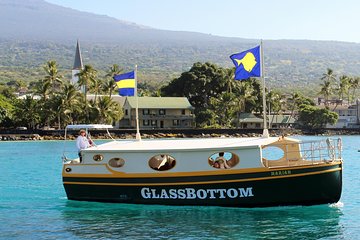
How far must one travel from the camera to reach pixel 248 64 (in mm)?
20281

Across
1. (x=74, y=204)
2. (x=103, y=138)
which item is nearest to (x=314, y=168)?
(x=74, y=204)

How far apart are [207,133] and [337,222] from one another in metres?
72.8

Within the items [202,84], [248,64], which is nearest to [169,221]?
[248,64]

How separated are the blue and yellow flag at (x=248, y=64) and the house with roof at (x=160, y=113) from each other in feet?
256

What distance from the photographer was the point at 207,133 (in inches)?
3580

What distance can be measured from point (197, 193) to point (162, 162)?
5.90 ft

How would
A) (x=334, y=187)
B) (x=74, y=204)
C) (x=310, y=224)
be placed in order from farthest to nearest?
(x=74, y=204) < (x=334, y=187) < (x=310, y=224)

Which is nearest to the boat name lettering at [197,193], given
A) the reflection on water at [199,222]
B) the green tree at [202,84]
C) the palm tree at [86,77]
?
the reflection on water at [199,222]

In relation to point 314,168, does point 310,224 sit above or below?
below

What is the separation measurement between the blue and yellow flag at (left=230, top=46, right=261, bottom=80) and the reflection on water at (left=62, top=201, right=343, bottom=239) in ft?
15.1

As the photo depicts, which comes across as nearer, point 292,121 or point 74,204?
point 74,204

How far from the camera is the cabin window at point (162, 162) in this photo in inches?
779

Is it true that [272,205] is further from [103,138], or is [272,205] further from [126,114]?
[126,114]

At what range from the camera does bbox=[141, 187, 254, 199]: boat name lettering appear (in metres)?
18.9
